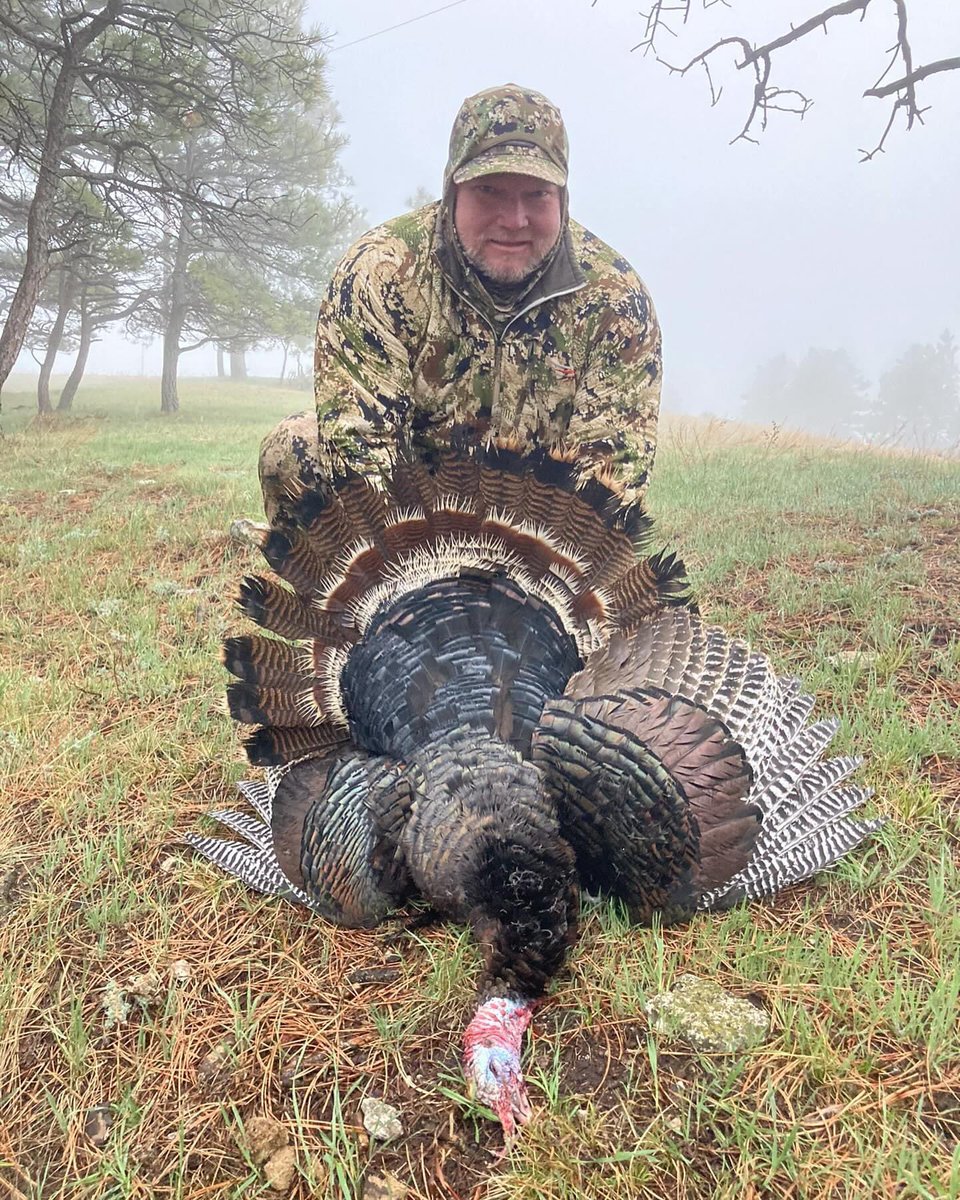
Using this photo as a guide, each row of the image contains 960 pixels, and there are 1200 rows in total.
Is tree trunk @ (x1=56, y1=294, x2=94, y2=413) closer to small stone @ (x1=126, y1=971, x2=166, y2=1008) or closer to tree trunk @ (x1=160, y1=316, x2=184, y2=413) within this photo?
tree trunk @ (x1=160, y1=316, x2=184, y2=413)

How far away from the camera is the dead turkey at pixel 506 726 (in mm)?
1956

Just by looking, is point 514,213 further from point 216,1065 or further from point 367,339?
point 216,1065

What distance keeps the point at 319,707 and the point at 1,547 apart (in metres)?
3.82

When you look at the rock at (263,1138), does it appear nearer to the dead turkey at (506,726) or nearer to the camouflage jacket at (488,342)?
the dead turkey at (506,726)

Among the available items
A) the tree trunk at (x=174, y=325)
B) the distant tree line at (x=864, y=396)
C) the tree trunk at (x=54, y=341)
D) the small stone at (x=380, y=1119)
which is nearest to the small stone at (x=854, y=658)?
the small stone at (x=380, y=1119)

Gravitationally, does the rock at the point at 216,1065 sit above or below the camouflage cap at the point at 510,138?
below

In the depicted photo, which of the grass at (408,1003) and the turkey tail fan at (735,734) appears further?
the turkey tail fan at (735,734)

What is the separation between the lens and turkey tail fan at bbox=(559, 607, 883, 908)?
2.05 meters

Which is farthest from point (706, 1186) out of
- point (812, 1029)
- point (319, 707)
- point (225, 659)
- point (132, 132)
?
point (132, 132)

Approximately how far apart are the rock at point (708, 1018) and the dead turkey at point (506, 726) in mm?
242

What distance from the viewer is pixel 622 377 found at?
325cm

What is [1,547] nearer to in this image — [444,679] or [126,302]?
[444,679]

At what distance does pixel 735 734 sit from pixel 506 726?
69cm

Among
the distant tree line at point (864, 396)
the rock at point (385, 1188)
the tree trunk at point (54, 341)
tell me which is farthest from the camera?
the distant tree line at point (864, 396)
